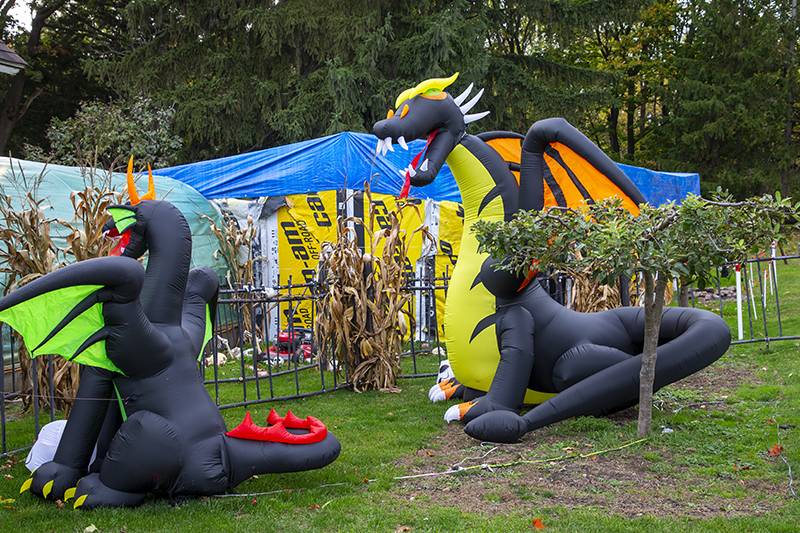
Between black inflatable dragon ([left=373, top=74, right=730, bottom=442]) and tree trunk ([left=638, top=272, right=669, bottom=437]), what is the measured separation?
271 mm

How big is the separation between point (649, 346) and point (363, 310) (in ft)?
10.4

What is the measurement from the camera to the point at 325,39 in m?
17.4

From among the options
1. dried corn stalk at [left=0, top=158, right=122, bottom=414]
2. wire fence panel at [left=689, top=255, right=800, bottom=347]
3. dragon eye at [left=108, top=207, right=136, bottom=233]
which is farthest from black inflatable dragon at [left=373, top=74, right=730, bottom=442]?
dried corn stalk at [left=0, top=158, right=122, bottom=414]

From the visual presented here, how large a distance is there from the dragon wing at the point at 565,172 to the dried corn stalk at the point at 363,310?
2005 mm

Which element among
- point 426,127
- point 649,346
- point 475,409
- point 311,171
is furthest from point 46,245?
point 311,171

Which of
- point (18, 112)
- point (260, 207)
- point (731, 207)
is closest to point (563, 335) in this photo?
point (731, 207)

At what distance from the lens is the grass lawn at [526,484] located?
13.5ft

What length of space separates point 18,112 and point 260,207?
13159 millimetres

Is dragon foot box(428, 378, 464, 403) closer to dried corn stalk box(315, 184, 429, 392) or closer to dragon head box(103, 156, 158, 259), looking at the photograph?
dried corn stalk box(315, 184, 429, 392)

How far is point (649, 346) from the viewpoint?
17.6 feet

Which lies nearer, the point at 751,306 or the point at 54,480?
the point at 54,480

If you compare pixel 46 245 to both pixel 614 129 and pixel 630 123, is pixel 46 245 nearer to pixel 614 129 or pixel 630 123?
pixel 614 129

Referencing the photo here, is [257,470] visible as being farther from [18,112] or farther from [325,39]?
[18,112]

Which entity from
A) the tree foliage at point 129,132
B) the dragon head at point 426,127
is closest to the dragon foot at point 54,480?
the dragon head at point 426,127
